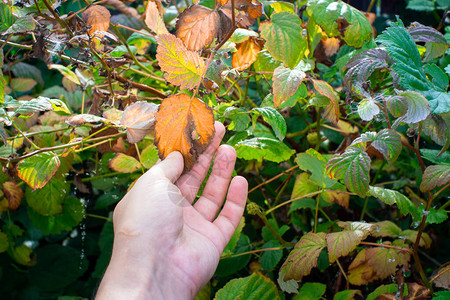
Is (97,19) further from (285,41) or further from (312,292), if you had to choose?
(312,292)

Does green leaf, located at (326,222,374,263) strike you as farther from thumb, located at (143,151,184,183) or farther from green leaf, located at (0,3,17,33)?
green leaf, located at (0,3,17,33)

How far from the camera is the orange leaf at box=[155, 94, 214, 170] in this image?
733mm

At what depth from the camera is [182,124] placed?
2.46ft

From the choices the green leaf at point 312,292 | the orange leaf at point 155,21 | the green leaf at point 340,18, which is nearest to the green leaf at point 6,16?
the orange leaf at point 155,21

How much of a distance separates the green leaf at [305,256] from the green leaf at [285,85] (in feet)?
1.03

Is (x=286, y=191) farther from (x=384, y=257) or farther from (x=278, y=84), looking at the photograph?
(x=278, y=84)

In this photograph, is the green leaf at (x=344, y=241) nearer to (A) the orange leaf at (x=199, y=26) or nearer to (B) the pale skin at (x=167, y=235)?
(B) the pale skin at (x=167, y=235)

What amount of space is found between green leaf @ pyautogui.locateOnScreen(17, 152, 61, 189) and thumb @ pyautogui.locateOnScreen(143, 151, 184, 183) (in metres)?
0.24

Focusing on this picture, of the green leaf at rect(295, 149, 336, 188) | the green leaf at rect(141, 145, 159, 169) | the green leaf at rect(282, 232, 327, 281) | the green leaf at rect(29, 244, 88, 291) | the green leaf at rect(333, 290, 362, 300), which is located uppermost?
the green leaf at rect(295, 149, 336, 188)

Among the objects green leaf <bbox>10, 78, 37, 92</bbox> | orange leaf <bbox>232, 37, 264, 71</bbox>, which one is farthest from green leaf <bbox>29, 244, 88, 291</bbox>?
orange leaf <bbox>232, 37, 264, 71</bbox>

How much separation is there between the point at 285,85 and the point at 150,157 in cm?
42

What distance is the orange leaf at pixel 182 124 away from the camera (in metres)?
0.73

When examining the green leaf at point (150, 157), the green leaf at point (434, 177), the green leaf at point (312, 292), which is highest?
the green leaf at point (434, 177)

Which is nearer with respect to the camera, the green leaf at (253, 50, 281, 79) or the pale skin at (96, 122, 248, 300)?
the pale skin at (96, 122, 248, 300)
